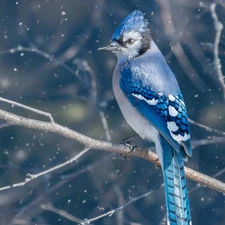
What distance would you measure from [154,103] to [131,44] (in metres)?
0.19

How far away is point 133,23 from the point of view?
180 centimetres

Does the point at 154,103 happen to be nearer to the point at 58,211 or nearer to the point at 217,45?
the point at 217,45

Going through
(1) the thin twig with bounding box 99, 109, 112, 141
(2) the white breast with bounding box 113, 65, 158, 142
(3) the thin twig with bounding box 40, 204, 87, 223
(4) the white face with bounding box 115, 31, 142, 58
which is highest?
(4) the white face with bounding box 115, 31, 142, 58

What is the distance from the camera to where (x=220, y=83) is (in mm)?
2334

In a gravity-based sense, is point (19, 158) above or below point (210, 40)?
below

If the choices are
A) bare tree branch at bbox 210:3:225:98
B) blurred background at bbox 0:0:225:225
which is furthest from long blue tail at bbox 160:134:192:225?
blurred background at bbox 0:0:225:225

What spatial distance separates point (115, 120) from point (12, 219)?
0.44 m

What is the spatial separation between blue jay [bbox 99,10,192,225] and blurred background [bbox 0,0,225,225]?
0.45 metres

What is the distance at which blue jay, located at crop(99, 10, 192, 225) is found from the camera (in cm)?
161

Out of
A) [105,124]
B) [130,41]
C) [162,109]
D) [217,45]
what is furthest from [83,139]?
[217,45]

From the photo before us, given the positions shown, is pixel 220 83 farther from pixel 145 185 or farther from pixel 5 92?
pixel 5 92

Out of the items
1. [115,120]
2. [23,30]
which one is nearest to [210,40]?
[115,120]

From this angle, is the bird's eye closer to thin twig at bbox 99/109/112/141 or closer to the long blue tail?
the long blue tail

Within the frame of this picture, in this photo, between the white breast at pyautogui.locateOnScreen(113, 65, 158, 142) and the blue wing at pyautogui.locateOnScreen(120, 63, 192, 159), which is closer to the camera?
the blue wing at pyautogui.locateOnScreen(120, 63, 192, 159)
